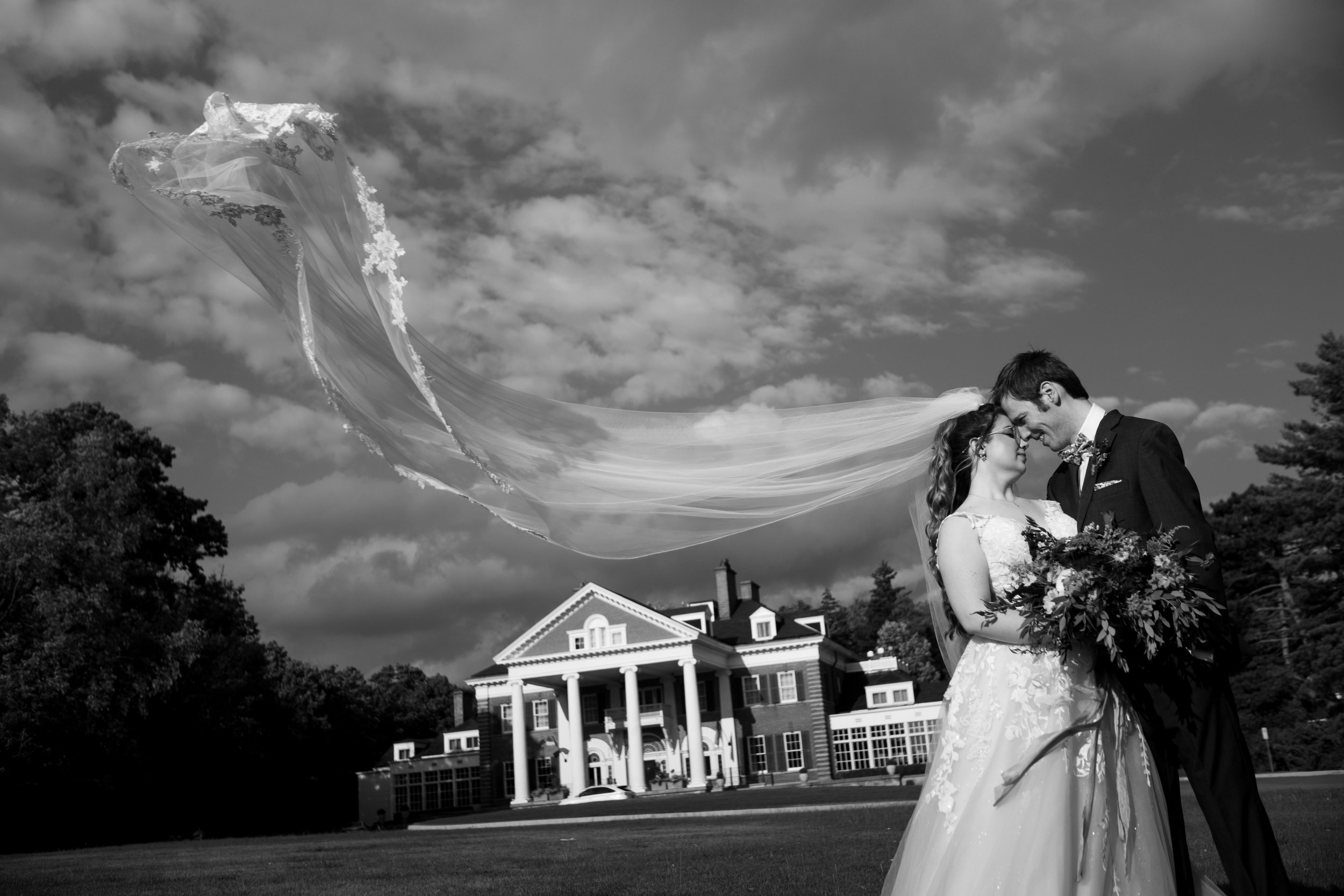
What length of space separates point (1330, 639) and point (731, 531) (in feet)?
148

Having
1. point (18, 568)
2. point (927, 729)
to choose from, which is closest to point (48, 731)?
point (18, 568)

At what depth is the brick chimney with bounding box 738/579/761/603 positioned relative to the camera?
234 ft

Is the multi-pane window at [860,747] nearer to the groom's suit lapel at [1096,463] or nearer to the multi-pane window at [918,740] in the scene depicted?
the multi-pane window at [918,740]

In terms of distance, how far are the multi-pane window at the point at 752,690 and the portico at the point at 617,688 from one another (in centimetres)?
112

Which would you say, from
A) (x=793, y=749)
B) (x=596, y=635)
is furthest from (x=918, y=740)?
(x=596, y=635)

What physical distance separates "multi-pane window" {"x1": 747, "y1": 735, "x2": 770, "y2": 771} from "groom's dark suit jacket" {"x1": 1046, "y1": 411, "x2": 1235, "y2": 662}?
57204 millimetres

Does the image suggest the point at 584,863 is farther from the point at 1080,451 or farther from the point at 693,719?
the point at 693,719

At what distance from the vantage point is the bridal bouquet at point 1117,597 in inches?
187

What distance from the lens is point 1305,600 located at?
46594 millimetres

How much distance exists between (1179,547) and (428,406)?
4.29 meters

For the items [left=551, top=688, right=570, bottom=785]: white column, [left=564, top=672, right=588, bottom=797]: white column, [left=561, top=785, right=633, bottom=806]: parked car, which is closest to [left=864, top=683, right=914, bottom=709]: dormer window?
[left=561, top=785, right=633, bottom=806]: parked car

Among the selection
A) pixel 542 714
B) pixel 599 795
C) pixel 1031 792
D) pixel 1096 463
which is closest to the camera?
pixel 1031 792

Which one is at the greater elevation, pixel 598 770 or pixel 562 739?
pixel 562 739

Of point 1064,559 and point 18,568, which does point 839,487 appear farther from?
point 18,568
